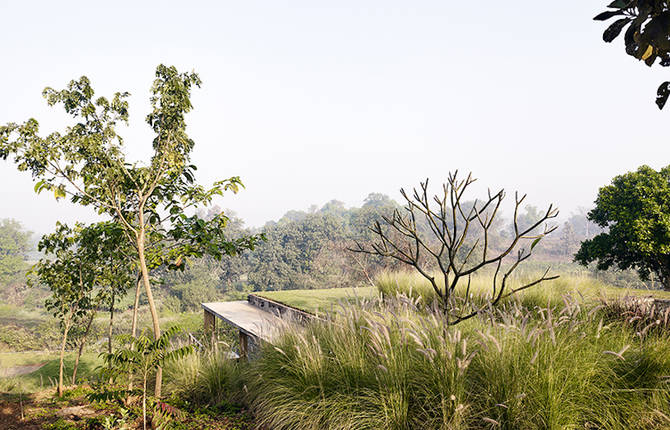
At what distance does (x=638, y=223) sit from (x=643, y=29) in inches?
449

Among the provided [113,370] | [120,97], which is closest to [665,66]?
[113,370]

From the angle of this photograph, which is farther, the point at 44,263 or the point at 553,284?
the point at 553,284

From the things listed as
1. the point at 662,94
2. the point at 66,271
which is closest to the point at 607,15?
the point at 662,94

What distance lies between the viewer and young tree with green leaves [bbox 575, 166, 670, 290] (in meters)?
10.6

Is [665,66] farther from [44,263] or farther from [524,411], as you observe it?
[44,263]

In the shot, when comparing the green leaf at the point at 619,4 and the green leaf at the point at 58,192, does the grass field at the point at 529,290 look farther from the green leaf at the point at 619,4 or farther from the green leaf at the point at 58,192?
the green leaf at the point at 619,4

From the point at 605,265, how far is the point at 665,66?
495 inches

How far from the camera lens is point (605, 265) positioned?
12344mm

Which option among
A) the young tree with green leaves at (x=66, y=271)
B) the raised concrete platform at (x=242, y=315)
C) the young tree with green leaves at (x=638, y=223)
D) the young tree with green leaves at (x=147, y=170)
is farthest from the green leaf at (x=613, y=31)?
the young tree with green leaves at (x=638, y=223)

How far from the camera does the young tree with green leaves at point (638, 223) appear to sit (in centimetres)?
1063

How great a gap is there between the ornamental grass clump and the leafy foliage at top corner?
1.55 m

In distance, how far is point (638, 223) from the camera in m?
10.6

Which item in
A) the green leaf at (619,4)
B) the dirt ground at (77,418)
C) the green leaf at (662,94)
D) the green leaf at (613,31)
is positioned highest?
the green leaf at (619,4)

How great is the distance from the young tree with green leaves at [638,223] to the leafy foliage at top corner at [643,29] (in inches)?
436
